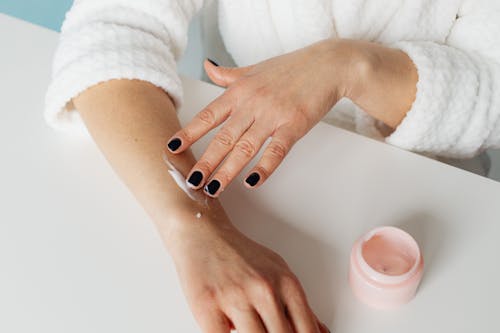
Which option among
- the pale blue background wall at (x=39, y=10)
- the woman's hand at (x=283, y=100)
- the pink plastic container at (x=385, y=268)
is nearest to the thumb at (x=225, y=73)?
the woman's hand at (x=283, y=100)

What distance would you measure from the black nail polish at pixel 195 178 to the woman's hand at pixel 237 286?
0.05 m

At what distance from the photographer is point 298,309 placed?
517 millimetres

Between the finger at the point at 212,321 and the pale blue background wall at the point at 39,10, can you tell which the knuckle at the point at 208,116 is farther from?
the pale blue background wall at the point at 39,10

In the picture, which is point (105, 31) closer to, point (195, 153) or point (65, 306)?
point (195, 153)

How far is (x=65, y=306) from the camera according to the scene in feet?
1.79

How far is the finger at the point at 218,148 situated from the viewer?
1.91ft

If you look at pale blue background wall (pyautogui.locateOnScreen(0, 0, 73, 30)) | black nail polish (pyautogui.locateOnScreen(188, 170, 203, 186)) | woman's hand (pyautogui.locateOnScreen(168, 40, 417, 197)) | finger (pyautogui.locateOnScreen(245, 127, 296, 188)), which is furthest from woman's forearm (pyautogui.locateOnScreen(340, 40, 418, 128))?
pale blue background wall (pyautogui.locateOnScreen(0, 0, 73, 30))

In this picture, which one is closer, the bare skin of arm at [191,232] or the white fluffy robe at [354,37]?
the bare skin of arm at [191,232]

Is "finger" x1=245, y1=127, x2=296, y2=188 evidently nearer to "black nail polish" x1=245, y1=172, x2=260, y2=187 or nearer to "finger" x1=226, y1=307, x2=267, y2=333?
"black nail polish" x1=245, y1=172, x2=260, y2=187

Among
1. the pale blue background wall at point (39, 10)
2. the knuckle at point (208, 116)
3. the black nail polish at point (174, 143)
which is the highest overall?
the pale blue background wall at point (39, 10)

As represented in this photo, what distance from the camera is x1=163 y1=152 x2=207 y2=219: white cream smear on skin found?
1.96 feet

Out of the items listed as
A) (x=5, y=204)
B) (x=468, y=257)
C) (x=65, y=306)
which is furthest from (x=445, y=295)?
(x=5, y=204)

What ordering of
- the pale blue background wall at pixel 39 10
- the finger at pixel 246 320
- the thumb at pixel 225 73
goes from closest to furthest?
the finger at pixel 246 320
the thumb at pixel 225 73
the pale blue background wall at pixel 39 10

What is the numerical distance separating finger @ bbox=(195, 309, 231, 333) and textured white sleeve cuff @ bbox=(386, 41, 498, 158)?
0.31 meters
